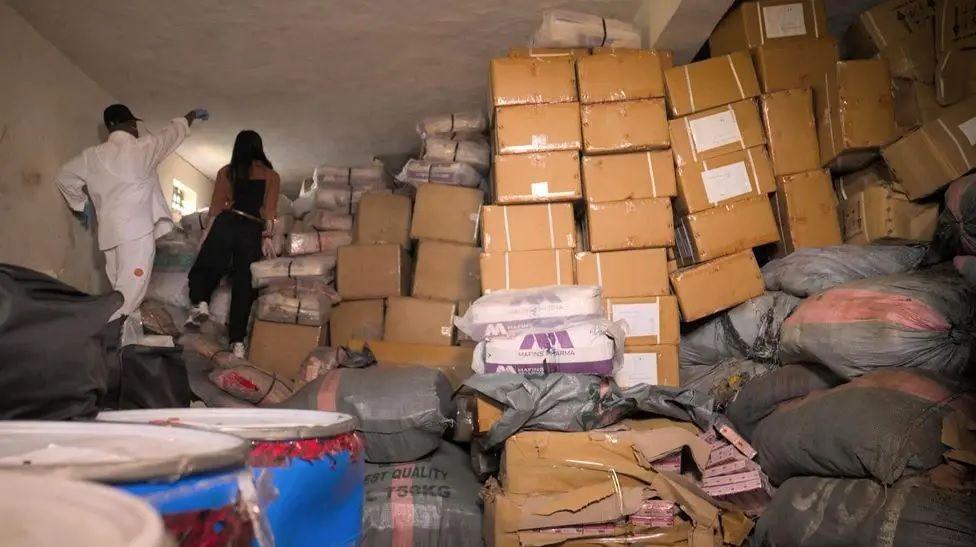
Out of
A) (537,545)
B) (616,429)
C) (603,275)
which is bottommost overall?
(537,545)

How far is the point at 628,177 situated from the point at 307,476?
7.30 feet

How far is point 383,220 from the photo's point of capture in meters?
3.98

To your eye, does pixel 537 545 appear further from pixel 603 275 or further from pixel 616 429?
pixel 603 275

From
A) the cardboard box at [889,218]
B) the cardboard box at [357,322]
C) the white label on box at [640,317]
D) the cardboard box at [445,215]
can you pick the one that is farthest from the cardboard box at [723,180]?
the cardboard box at [357,322]

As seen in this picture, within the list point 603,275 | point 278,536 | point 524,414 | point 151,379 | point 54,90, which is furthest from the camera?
point 54,90

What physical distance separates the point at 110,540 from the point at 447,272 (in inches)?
123

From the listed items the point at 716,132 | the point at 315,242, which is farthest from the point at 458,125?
the point at 716,132

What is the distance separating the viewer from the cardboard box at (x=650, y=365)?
2.73 metres

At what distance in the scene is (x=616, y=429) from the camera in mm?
2240

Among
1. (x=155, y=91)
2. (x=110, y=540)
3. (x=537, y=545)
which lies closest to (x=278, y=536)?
(x=110, y=540)

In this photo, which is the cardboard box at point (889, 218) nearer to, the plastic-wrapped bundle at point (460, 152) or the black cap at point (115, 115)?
the plastic-wrapped bundle at point (460, 152)

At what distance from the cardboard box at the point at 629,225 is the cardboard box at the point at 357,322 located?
150 centimetres

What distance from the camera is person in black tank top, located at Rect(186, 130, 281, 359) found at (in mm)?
3889

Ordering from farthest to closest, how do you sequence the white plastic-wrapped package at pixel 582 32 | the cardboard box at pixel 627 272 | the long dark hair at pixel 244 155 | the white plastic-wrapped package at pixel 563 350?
the long dark hair at pixel 244 155 < the white plastic-wrapped package at pixel 582 32 < the cardboard box at pixel 627 272 < the white plastic-wrapped package at pixel 563 350
